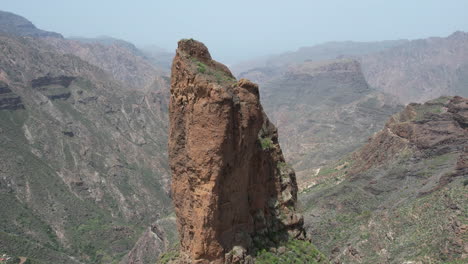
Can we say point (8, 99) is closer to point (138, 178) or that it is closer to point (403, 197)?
point (138, 178)

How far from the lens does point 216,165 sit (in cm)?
Answer: 2245

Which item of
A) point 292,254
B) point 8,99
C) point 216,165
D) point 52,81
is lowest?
point 8,99

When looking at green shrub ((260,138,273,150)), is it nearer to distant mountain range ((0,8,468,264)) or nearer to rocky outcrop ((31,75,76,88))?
distant mountain range ((0,8,468,264))

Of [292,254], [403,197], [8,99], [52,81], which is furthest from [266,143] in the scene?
[52,81]

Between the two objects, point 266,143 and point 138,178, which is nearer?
point 266,143

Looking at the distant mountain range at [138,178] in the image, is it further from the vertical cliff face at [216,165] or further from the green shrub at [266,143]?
the vertical cliff face at [216,165]

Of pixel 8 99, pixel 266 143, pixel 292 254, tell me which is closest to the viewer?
pixel 292 254

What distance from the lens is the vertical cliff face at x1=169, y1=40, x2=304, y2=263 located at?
2259cm

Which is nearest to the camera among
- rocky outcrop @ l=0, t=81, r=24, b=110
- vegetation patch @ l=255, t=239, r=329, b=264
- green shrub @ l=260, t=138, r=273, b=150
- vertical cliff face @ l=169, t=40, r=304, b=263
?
vertical cliff face @ l=169, t=40, r=304, b=263

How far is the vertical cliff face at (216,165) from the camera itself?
74.1ft

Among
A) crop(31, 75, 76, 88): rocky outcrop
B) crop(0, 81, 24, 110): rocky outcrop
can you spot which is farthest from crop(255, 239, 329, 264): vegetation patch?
crop(31, 75, 76, 88): rocky outcrop

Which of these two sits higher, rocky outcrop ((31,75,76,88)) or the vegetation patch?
the vegetation patch

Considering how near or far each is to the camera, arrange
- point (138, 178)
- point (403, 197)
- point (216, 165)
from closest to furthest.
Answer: point (216, 165) → point (403, 197) → point (138, 178)

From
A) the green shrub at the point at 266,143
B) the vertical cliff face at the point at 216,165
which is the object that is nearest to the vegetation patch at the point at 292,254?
the vertical cliff face at the point at 216,165
